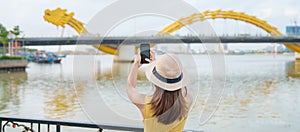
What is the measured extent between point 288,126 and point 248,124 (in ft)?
2.44

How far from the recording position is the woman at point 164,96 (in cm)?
132

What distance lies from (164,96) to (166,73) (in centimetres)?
9

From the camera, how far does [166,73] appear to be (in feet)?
4.32

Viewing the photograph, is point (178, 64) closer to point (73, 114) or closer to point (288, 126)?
point (288, 126)

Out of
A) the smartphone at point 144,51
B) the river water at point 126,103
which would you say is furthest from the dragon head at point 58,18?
the smartphone at point 144,51

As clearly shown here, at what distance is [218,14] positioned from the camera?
43.1 metres

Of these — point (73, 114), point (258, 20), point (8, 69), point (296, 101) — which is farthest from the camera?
point (258, 20)

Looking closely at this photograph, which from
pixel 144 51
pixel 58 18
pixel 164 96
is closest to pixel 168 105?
pixel 164 96

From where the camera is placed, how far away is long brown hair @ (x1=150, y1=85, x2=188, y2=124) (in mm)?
1349

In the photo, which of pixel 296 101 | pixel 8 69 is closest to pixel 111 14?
pixel 296 101

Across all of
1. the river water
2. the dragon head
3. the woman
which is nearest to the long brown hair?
the woman

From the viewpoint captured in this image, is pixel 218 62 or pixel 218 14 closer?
pixel 218 62

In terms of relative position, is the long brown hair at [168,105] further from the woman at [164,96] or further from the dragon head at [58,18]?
the dragon head at [58,18]

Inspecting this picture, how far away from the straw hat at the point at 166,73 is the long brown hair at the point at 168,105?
33 millimetres
